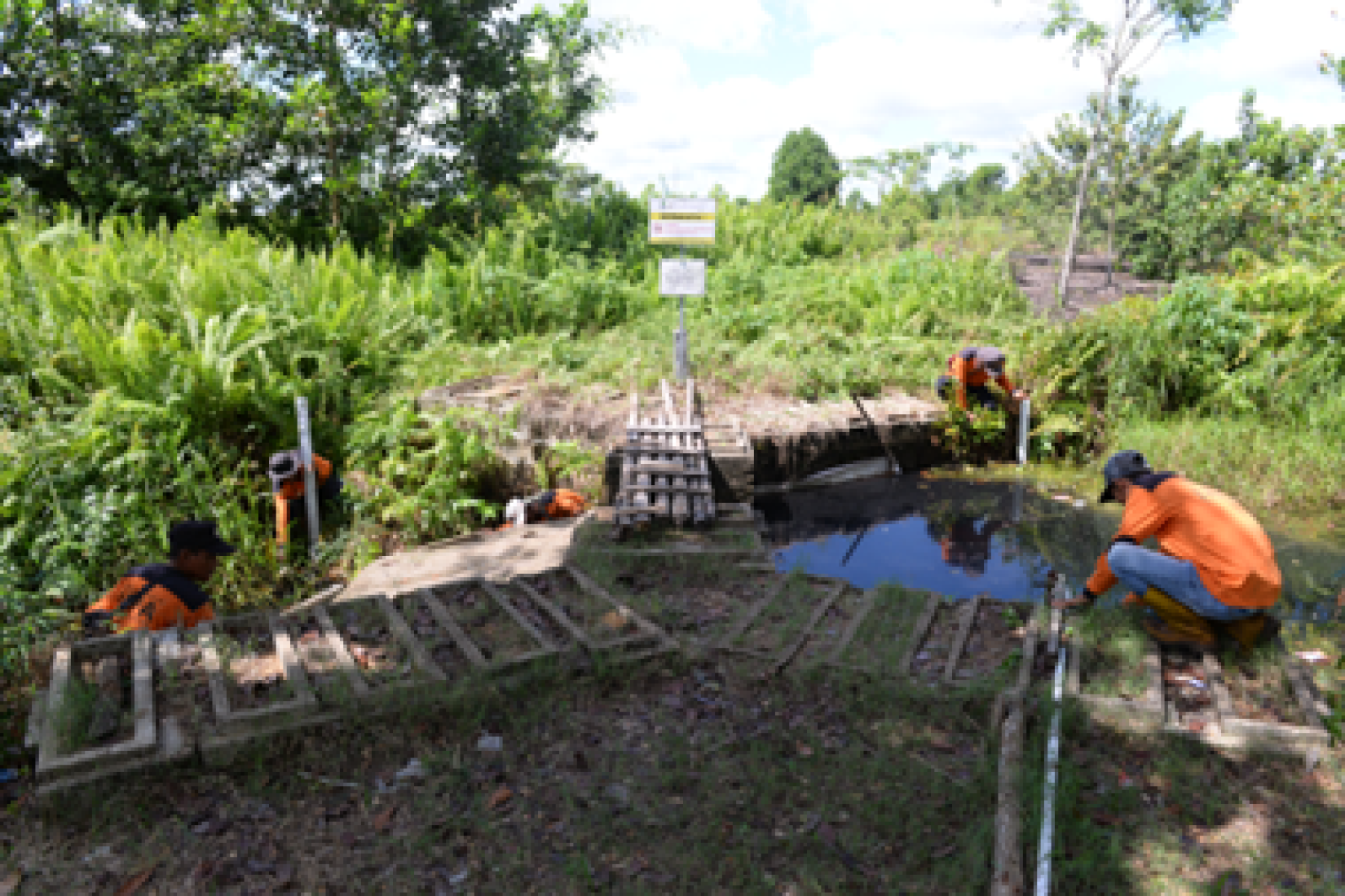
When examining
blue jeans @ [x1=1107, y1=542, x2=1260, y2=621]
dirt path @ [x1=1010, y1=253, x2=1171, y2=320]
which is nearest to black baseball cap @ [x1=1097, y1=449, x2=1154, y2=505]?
blue jeans @ [x1=1107, y1=542, x2=1260, y2=621]

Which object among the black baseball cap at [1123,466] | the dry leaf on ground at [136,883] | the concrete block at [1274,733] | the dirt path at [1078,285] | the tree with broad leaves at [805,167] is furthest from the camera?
the tree with broad leaves at [805,167]

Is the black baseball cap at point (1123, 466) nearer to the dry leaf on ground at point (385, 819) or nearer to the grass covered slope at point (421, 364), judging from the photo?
the dry leaf on ground at point (385, 819)

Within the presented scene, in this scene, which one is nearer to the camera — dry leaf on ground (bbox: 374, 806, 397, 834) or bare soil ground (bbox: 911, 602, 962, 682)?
dry leaf on ground (bbox: 374, 806, 397, 834)

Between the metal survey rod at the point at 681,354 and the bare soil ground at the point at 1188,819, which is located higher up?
the metal survey rod at the point at 681,354

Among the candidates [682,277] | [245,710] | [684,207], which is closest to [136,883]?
[245,710]

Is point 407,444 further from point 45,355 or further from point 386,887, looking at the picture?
point 386,887

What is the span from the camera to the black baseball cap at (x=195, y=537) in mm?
4348

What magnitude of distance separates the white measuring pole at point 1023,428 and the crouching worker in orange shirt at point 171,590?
23.9 ft

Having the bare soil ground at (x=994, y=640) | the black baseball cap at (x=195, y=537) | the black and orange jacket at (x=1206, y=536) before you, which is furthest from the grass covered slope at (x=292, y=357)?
the black and orange jacket at (x=1206, y=536)

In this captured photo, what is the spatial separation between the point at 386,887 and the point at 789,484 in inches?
221

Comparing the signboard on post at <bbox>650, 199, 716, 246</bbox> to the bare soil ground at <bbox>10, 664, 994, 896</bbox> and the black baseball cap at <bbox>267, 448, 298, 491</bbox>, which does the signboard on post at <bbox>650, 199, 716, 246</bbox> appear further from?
the bare soil ground at <bbox>10, 664, 994, 896</bbox>

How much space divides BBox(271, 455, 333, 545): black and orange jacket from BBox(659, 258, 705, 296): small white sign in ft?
11.2

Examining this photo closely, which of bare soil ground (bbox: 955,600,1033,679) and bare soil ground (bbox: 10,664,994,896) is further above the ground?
bare soil ground (bbox: 955,600,1033,679)

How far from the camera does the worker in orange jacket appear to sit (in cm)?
828
